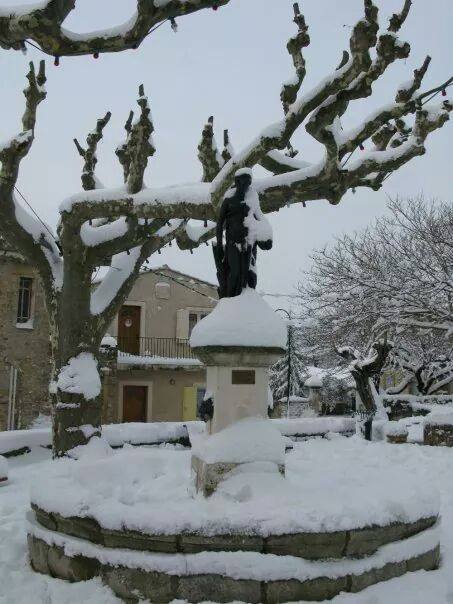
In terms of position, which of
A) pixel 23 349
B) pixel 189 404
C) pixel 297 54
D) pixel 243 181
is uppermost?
pixel 297 54

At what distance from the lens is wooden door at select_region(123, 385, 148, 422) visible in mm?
23641

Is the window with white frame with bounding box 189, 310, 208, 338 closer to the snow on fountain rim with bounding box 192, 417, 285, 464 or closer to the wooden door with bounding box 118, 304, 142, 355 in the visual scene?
the wooden door with bounding box 118, 304, 142, 355

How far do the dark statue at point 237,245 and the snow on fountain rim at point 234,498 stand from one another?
1966 mm

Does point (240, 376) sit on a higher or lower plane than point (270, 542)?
higher

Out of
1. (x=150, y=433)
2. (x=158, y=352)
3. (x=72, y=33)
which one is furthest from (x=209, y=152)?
(x=158, y=352)

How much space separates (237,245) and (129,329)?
19.1m

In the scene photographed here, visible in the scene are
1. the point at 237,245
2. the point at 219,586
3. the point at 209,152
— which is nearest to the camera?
the point at 219,586

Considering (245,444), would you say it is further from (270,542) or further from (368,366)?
(368,366)

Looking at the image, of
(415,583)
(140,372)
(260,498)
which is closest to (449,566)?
(415,583)

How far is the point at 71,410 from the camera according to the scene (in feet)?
32.6

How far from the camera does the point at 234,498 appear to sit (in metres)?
5.07

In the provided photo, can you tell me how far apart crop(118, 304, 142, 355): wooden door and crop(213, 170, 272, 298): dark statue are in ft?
60.7

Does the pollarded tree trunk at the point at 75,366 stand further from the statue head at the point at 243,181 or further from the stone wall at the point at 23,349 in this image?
the stone wall at the point at 23,349

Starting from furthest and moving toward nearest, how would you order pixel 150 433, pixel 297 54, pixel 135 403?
pixel 135 403, pixel 150 433, pixel 297 54
